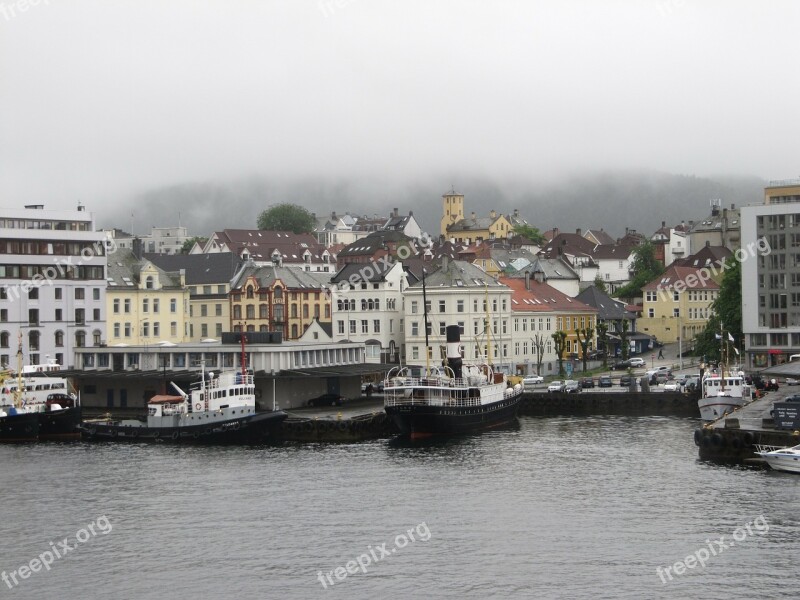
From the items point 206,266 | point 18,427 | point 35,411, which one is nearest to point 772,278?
point 206,266

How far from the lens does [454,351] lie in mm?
99750

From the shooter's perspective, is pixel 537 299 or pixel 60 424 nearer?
pixel 60 424

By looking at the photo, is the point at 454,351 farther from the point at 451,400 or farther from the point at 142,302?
the point at 142,302

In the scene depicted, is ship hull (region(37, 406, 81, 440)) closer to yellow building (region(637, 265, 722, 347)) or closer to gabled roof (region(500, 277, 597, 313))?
gabled roof (region(500, 277, 597, 313))

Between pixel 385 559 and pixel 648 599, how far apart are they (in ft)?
35.5

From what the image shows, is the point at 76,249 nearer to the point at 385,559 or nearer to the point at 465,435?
the point at 465,435

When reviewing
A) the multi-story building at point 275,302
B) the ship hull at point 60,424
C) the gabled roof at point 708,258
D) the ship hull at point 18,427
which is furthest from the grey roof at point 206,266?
the gabled roof at point 708,258

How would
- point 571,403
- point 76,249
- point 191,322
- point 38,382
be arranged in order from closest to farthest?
point 38,382 → point 571,403 → point 76,249 → point 191,322

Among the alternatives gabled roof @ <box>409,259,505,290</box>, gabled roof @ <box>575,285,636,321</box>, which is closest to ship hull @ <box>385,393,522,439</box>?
gabled roof @ <box>409,259,505,290</box>

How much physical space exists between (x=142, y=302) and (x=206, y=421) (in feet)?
142

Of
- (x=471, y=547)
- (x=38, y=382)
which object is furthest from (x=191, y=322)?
(x=471, y=547)

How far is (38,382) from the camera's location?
101 meters

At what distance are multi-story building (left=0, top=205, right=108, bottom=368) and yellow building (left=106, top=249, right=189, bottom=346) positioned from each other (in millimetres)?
6295

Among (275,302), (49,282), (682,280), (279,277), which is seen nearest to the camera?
(49,282)
